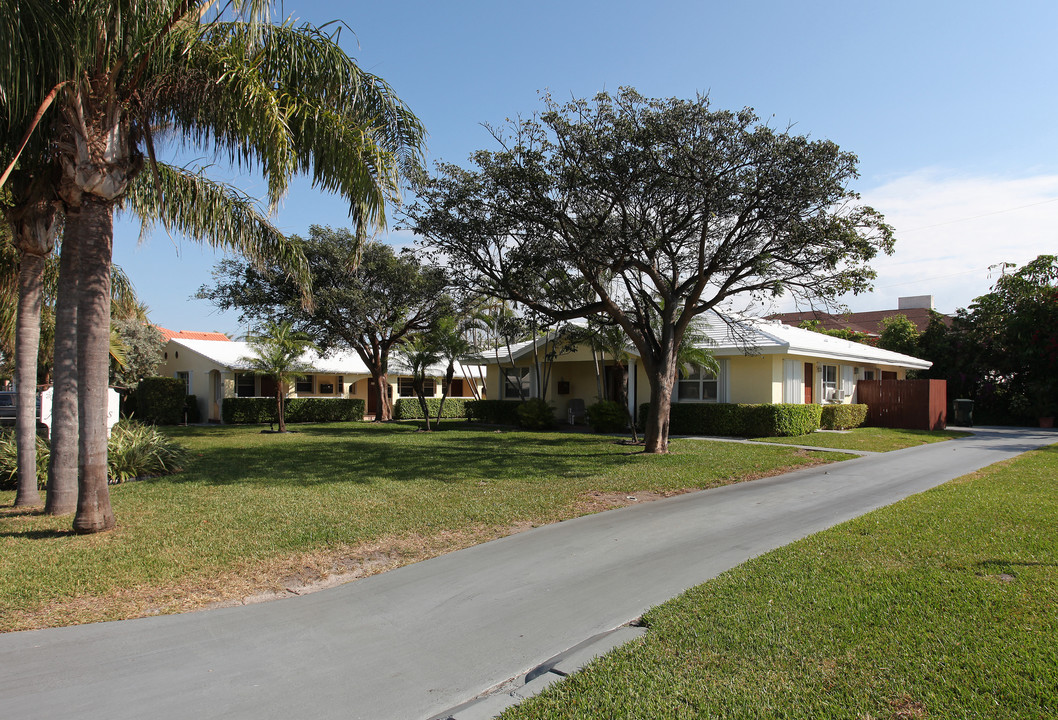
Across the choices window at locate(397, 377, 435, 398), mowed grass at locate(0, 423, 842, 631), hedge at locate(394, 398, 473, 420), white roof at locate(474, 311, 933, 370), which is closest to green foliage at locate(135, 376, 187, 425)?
hedge at locate(394, 398, 473, 420)

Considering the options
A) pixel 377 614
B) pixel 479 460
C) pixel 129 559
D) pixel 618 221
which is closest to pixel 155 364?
pixel 479 460

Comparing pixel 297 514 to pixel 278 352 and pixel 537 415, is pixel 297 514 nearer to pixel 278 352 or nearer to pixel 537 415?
pixel 278 352

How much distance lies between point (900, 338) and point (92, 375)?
116 feet

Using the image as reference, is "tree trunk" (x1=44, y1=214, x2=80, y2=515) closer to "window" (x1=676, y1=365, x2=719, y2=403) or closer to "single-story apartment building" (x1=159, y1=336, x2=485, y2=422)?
"window" (x1=676, y1=365, x2=719, y2=403)

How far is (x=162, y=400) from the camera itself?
1069 inches

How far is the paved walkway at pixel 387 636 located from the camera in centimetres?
383

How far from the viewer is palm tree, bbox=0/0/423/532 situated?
7184 mm

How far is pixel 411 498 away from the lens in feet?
32.2

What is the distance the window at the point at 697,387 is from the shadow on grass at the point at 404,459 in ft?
13.2

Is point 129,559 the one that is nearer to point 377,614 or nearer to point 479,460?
point 377,614

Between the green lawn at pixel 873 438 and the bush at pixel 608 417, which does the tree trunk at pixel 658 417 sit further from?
the bush at pixel 608 417

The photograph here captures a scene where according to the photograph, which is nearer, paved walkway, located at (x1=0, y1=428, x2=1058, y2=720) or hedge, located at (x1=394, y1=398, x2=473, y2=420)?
paved walkway, located at (x1=0, y1=428, x2=1058, y2=720)

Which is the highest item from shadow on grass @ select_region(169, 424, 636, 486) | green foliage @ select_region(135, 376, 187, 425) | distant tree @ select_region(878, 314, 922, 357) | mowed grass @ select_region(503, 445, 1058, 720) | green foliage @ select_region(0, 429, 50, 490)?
distant tree @ select_region(878, 314, 922, 357)

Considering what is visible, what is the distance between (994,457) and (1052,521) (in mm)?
→ 8561
